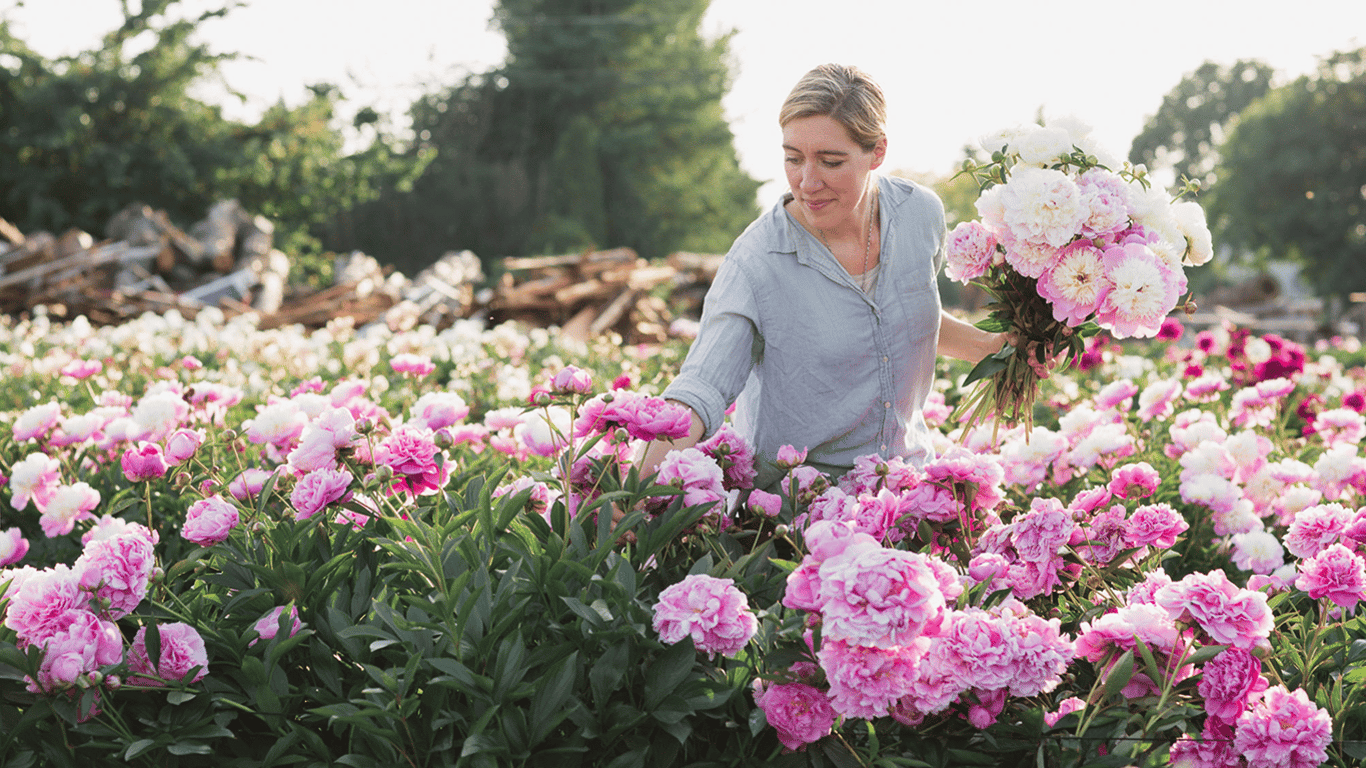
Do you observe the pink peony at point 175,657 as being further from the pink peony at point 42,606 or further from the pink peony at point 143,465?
the pink peony at point 143,465

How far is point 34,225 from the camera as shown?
54.0 ft

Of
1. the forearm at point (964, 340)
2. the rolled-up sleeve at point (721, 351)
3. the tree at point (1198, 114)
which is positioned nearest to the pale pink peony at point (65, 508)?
the rolled-up sleeve at point (721, 351)

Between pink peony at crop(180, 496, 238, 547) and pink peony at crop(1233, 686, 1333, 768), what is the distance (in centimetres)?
179

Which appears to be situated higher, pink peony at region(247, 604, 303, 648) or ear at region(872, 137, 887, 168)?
ear at region(872, 137, 887, 168)

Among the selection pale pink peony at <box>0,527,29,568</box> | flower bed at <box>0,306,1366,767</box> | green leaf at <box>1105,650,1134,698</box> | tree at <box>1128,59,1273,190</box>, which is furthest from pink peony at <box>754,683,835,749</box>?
tree at <box>1128,59,1273,190</box>

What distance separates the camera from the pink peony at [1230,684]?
4.73 ft

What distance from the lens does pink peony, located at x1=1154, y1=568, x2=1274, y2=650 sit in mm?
1436

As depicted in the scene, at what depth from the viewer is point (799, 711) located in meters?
1.41

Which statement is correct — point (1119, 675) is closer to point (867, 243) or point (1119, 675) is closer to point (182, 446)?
point (867, 243)

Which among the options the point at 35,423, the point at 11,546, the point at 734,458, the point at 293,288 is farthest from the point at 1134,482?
the point at 293,288

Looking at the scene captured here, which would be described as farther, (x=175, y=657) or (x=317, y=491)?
(x=317, y=491)

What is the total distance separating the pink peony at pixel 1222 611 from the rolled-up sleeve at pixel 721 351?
94 cm

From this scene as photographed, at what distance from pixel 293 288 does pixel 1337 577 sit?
43.9 ft

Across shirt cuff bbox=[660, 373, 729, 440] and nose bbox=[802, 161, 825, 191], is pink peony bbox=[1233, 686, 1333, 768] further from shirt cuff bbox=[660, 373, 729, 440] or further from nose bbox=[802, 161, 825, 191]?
nose bbox=[802, 161, 825, 191]
